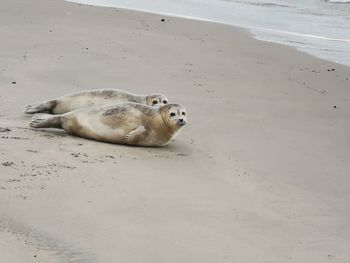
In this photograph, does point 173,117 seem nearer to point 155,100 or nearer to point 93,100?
point 155,100

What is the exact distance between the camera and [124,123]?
5.46m

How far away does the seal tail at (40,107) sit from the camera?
5867mm

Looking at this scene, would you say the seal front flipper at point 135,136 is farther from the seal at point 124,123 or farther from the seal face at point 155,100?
the seal face at point 155,100

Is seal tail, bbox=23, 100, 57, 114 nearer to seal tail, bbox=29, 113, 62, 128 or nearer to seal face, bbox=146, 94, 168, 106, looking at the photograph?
seal tail, bbox=29, 113, 62, 128

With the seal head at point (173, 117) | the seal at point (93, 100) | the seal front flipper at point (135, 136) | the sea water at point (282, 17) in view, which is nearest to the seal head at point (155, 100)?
the seal at point (93, 100)

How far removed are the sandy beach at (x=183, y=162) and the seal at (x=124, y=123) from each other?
0.40ft

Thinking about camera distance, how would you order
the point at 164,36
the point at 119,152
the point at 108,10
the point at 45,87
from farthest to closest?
the point at 108,10 → the point at 164,36 → the point at 45,87 → the point at 119,152

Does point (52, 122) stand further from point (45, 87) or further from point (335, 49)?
point (335, 49)

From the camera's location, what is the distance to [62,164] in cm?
446

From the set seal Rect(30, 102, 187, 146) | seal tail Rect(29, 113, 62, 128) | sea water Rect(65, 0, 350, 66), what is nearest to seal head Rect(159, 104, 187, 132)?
seal Rect(30, 102, 187, 146)

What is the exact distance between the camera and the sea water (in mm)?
11166

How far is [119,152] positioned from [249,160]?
0.96 metres

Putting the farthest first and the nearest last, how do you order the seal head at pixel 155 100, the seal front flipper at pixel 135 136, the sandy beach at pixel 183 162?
the seal head at pixel 155 100
the seal front flipper at pixel 135 136
the sandy beach at pixel 183 162

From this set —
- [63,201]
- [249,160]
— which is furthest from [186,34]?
[63,201]
